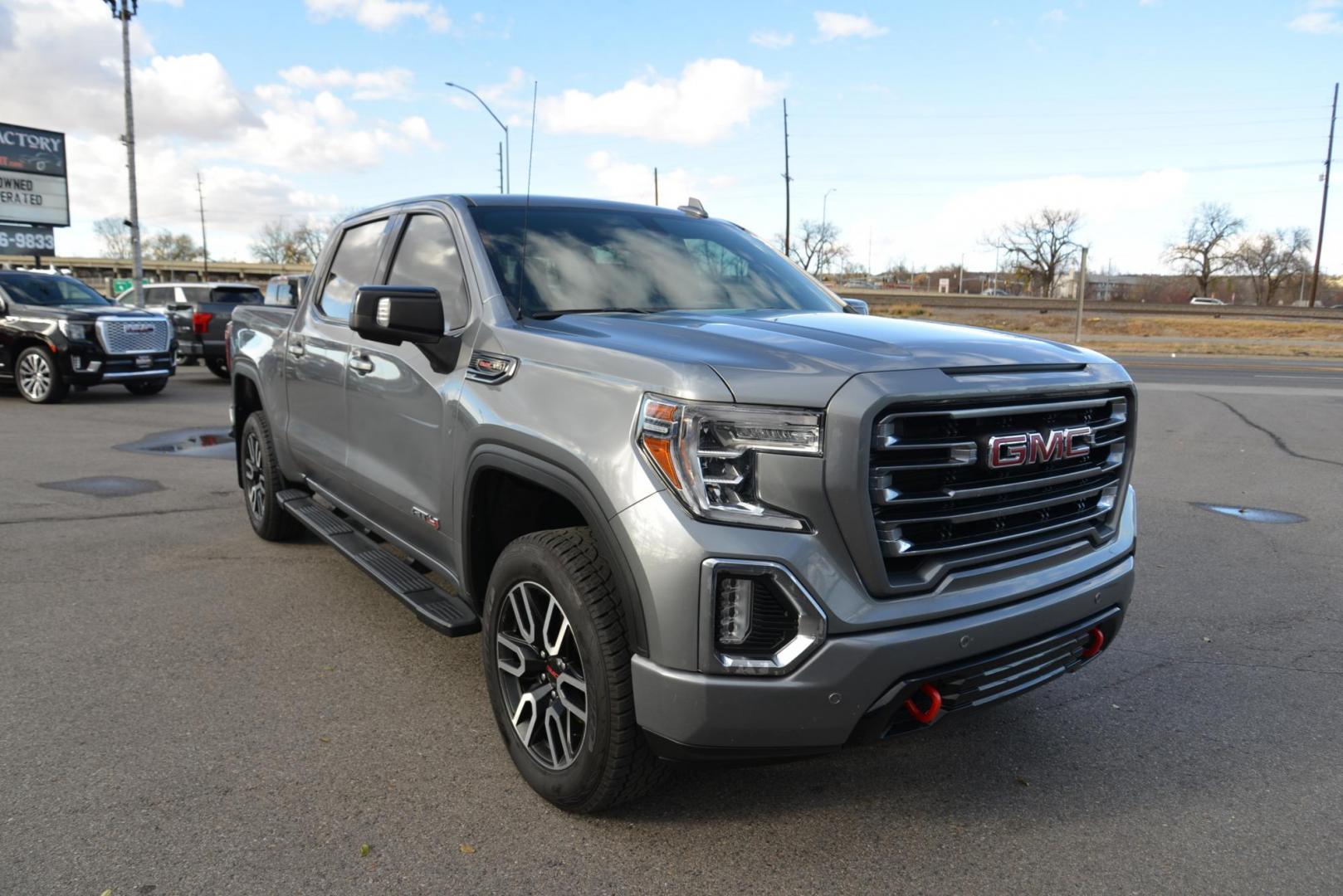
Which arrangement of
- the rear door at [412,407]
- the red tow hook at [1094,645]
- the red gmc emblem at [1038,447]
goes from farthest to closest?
the rear door at [412,407] < the red tow hook at [1094,645] < the red gmc emblem at [1038,447]

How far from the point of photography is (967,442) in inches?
106

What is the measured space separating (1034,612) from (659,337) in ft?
4.44

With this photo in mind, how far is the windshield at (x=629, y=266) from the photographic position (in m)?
3.71

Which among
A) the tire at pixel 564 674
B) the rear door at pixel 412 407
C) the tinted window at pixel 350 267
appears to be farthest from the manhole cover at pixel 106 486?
the tire at pixel 564 674

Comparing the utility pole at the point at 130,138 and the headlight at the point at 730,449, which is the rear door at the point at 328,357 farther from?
the utility pole at the point at 130,138

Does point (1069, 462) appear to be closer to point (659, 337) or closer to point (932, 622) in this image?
point (932, 622)

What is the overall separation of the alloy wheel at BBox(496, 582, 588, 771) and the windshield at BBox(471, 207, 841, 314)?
1.09 meters

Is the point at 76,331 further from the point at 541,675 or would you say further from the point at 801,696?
the point at 801,696

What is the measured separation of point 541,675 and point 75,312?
13.9m

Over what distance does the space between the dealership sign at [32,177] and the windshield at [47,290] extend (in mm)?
17630

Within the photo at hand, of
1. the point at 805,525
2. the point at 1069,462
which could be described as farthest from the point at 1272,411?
the point at 805,525

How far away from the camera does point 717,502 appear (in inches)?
98.3

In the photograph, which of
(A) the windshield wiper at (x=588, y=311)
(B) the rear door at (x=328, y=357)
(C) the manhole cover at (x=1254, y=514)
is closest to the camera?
(A) the windshield wiper at (x=588, y=311)

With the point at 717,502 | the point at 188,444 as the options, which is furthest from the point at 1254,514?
the point at 188,444
